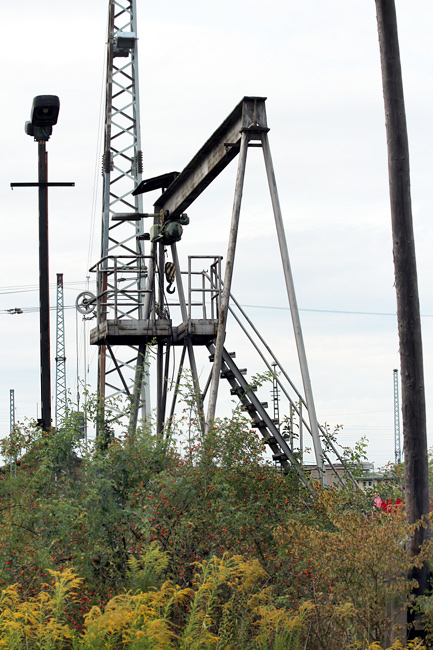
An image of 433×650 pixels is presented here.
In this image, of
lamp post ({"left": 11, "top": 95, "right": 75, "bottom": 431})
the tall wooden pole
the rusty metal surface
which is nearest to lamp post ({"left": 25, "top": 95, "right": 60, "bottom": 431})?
lamp post ({"left": 11, "top": 95, "right": 75, "bottom": 431})

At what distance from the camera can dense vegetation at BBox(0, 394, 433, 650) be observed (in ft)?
24.7

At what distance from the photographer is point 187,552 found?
9.19 meters

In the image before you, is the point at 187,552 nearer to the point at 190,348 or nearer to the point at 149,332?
the point at 190,348

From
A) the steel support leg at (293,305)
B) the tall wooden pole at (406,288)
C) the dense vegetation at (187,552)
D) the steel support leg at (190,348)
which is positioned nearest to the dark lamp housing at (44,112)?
the steel support leg at (190,348)

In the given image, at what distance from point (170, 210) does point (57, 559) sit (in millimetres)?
9050

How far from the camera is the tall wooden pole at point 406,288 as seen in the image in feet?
28.8

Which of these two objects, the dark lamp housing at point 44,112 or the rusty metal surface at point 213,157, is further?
the dark lamp housing at point 44,112

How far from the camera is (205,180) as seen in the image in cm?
1504

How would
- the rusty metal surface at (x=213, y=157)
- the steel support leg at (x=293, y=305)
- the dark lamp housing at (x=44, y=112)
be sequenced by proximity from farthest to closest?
the dark lamp housing at (x=44, y=112) < the rusty metal surface at (x=213, y=157) < the steel support leg at (x=293, y=305)

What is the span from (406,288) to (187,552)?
3.58 meters

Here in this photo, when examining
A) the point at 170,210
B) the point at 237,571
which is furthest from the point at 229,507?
the point at 170,210

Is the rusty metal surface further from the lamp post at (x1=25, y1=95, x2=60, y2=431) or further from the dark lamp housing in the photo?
the dark lamp housing

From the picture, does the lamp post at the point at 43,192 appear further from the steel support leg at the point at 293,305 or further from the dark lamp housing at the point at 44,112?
the steel support leg at the point at 293,305

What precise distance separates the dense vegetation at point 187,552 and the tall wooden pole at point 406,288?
1.19 feet
